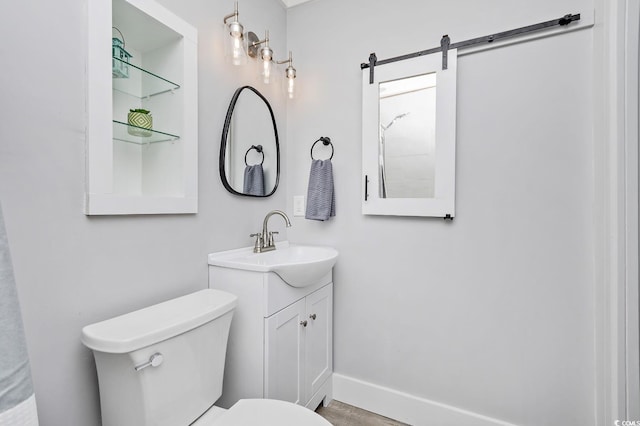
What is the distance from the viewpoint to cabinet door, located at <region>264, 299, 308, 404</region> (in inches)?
49.7

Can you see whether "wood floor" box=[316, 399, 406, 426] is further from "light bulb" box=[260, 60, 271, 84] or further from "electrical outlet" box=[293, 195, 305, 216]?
"light bulb" box=[260, 60, 271, 84]

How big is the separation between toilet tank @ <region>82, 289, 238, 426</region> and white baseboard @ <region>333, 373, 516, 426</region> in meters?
0.93

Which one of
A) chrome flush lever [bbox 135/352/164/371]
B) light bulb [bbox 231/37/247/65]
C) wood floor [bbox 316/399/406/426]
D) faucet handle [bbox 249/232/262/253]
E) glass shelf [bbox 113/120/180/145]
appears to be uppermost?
light bulb [bbox 231/37/247/65]

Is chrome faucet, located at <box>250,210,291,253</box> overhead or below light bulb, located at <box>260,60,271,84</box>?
below

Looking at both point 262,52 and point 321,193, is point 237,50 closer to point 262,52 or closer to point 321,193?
point 262,52

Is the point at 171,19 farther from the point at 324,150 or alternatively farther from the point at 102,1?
the point at 324,150

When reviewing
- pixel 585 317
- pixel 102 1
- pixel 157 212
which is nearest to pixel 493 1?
pixel 585 317

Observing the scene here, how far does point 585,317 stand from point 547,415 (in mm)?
491

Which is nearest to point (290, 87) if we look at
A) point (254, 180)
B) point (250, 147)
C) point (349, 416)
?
point (250, 147)

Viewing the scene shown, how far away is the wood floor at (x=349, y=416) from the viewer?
1.62 m

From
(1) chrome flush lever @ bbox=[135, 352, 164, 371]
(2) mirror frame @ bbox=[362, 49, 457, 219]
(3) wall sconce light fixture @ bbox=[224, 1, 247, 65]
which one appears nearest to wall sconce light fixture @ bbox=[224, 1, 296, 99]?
(3) wall sconce light fixture @ bbox=[224, 1, 247, 65]

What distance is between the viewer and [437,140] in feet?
5.05

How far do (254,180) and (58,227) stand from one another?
95 cm

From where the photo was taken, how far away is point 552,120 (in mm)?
1352
